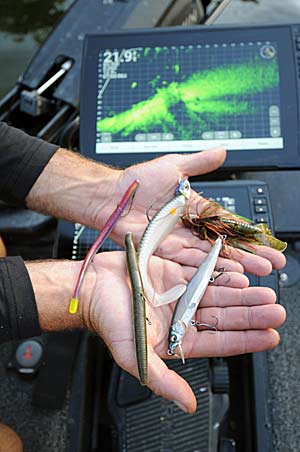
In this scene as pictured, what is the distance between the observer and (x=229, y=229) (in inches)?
58.9

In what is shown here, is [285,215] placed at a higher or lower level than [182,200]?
lower

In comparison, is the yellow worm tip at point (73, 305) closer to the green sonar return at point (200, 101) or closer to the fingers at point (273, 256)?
the fingers at point (273, 256)

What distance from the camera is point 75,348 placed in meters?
1.77

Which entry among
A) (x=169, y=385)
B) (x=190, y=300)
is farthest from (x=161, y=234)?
(x=169, y=385)

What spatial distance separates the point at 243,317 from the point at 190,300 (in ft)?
0.42

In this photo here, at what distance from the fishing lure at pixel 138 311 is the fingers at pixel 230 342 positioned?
0.14 meters

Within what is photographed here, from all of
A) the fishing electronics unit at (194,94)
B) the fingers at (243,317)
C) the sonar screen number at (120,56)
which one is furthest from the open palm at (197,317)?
the sonar screen number at (120,56)

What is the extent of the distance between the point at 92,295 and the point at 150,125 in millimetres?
619

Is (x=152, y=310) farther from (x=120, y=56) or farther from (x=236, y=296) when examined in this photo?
(x=120, y=56)

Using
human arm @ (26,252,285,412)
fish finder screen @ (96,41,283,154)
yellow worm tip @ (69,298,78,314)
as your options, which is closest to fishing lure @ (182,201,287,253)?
human arm @ (26,252,285,412)

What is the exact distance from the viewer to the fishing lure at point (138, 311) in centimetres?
115

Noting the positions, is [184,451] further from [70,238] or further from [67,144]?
[67,144]

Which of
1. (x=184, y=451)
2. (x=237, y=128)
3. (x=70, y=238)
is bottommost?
(x=184, y=451)

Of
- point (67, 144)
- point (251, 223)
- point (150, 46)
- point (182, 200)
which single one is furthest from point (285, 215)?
point (67, 144)
